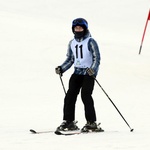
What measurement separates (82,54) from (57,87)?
278 inches

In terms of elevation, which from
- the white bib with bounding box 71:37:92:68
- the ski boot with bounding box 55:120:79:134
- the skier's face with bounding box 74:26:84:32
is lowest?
the ski boot with bounding box 55:120:79:134

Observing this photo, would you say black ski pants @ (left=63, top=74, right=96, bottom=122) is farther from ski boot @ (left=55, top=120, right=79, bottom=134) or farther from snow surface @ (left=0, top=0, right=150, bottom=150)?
snow surface @ (left=0, top=0, right=150, bottom=150)

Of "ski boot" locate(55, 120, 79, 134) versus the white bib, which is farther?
"ski boot" locate(55, 120, 79, 134)

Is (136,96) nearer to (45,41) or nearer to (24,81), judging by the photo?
(24,81)

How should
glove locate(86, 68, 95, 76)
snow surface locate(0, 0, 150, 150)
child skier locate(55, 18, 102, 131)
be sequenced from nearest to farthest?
snow surface locate(0, 0, 150, 150), glove locate(86, 68, 95, 76), child skier locate(55, 18, 102, 131)

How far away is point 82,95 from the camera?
23.1 ft

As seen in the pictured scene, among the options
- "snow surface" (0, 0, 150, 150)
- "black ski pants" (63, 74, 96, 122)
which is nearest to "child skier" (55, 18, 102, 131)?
"black ski pants" (63, 74, 96, 122)

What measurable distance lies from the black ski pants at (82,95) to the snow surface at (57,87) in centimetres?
39

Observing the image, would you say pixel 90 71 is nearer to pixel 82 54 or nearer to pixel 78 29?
pixel 82 54

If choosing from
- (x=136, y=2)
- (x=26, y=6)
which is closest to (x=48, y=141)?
(x=26, y=6)

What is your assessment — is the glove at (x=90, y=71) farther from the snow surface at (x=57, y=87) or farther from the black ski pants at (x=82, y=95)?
the snow surface at (x=57, y=87)

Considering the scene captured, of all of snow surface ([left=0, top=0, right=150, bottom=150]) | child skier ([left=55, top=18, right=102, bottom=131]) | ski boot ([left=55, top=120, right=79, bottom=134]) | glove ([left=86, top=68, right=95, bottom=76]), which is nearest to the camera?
snow surface ([left=0, top=0, right=150, bottom=150])

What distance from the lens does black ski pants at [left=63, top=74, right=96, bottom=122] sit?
701 centimetres

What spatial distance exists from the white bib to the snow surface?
40.5 inches
